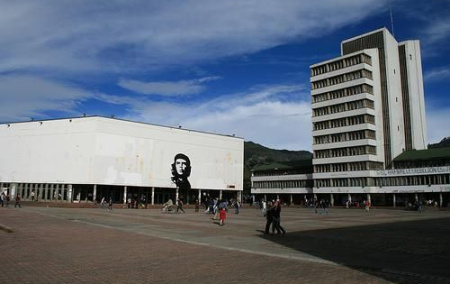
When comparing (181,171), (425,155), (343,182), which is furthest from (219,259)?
(343,182)

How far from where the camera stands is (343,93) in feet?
297

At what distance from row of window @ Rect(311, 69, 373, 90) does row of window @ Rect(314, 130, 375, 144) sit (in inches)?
443

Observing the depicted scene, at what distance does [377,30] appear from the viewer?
9031cm

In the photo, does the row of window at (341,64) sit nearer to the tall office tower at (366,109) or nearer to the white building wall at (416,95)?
the tall office tower at (366,109)

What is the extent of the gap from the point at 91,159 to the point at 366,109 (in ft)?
176

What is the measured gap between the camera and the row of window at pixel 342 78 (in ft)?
285

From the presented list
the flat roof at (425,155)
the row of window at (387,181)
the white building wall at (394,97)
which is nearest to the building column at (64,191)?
the row of window at (387,181)

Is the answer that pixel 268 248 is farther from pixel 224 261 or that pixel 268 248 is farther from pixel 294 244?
pixel 224 261

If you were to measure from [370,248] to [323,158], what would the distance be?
8048 centimetres

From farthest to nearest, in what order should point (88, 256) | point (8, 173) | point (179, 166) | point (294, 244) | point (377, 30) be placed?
point (377, 30), point (179, 166), point (8, 173), point (294, 244), point (88, 256)

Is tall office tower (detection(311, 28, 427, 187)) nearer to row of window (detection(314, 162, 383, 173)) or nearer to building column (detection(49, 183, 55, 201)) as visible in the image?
row of window (detection(314, 162, 383, 173))

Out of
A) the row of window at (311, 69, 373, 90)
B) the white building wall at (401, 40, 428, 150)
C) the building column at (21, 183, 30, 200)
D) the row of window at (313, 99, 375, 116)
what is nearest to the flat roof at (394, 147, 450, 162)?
the white building wall at (401, 40, 428, 150)

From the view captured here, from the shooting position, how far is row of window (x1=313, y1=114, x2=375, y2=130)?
86062mm

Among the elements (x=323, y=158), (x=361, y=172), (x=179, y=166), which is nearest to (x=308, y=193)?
(x=323, y=158)
